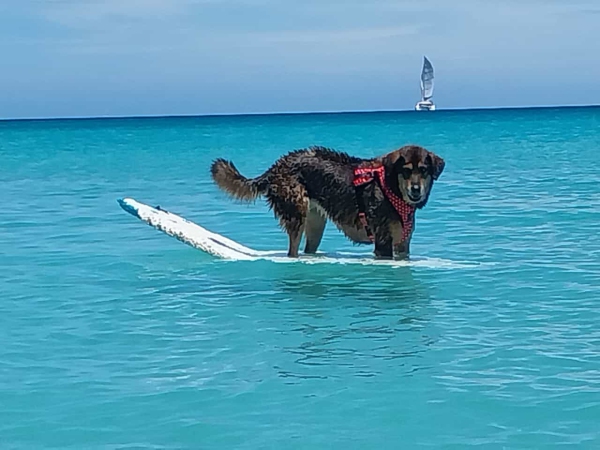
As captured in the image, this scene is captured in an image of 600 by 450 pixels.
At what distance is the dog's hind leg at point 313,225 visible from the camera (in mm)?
10930

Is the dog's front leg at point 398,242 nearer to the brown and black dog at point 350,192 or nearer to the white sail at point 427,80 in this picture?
the brown and black dog at point 350,192

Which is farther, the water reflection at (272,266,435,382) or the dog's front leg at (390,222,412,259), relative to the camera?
the dog's front leg at (390,222,412,259)

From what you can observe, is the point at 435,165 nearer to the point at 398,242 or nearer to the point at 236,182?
the point at 398,242

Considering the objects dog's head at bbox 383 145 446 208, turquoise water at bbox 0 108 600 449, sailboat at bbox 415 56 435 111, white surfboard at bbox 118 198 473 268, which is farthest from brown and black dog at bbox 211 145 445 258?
sailboat at bbox 415 56 435 111

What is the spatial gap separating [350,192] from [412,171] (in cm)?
73

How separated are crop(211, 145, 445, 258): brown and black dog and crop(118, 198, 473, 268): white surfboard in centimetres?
18

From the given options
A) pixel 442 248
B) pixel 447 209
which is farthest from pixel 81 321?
pixel 447 209

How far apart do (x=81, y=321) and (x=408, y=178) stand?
348 centimetres

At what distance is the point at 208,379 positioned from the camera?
21.7 ft

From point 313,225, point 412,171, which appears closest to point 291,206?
point 313,225

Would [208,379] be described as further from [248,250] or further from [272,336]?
[248,250]

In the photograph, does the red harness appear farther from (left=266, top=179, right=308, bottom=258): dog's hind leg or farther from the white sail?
the white sail

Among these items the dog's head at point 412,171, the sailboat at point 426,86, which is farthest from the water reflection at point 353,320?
the sailboat at point 426,86

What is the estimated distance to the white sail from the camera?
13688 cm
